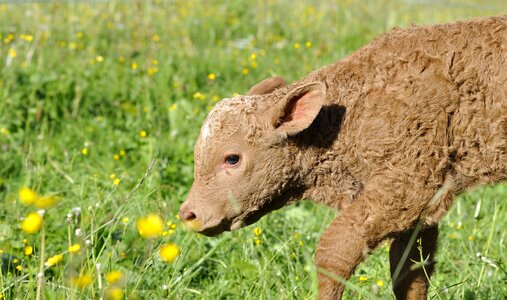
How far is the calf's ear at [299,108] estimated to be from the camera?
152 inches

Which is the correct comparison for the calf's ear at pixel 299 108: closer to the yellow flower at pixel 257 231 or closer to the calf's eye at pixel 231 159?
the calf's eye at pixel 231 159

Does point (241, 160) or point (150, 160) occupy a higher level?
point (241, 160)

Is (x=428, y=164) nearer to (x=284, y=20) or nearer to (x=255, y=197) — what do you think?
(x=255, y=197)

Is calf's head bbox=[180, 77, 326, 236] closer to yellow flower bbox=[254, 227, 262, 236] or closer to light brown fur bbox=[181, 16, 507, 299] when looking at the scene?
light brown fur bbox=[181, 16, 507, 299]

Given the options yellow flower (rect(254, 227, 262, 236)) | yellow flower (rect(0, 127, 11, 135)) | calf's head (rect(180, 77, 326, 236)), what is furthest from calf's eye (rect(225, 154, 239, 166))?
yellow flower (rect(0, 127, 11, 135))

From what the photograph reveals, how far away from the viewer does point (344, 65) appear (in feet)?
13.4

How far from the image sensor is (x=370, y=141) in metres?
3.82

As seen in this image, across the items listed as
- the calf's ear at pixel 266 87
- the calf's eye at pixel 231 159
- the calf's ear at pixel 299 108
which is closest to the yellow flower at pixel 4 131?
the calf's ear at pixel 266 87

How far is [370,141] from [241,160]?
0.63 metres

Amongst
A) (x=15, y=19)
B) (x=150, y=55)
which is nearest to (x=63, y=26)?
(x=15, y=19)

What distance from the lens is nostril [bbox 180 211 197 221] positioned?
3.90 m

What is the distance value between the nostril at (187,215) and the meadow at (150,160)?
13 cm

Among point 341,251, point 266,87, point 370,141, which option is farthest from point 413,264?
point 266,87

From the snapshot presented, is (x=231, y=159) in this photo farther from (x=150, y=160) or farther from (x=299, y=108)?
(x=150, y=160)
